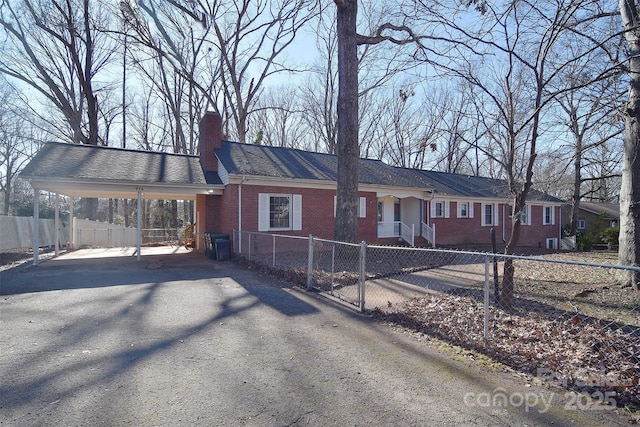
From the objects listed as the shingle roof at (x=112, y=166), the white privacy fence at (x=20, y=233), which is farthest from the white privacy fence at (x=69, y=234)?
the shingle roof at (x=112, y=166)

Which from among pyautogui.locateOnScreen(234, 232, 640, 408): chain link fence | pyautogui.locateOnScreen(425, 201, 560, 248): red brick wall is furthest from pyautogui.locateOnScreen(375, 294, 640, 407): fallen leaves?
pyautogui.locateOnScreen(425, 201, 560, 248): red brick wall

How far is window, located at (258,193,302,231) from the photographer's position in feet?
46.9

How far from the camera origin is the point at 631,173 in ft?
24.0

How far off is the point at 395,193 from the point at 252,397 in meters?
15.6

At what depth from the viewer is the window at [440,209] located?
2006 cm

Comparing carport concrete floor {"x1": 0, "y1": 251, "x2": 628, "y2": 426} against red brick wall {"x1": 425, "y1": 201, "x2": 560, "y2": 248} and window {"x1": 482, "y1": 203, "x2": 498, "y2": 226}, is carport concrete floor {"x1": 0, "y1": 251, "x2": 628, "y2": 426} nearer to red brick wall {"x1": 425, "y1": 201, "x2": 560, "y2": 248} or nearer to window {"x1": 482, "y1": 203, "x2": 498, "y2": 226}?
red brick wall {"x1": 425, "y1": 201, "x2": 560, "y2": 248}

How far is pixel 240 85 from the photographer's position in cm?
2606

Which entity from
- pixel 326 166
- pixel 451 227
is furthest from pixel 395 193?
pixel 451 227

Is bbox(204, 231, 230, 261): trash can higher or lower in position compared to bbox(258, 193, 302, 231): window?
lower

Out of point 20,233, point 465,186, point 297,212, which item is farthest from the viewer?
point 465,186

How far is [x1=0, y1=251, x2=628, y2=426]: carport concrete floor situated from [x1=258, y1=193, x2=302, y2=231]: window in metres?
7.47


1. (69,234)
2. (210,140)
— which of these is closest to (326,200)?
(210,140)

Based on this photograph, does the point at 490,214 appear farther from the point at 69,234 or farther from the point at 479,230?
the point at 69,234

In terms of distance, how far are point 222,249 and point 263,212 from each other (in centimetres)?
217
